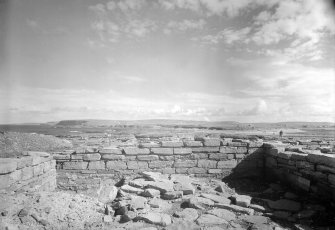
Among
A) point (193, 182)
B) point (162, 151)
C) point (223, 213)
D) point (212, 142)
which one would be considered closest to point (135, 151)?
point (162, 151)

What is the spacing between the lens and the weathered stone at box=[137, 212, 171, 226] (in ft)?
15.9

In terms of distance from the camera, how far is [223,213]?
213 inches

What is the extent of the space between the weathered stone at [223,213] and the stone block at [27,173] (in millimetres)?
4535

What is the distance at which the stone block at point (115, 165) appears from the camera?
7832 millimetres

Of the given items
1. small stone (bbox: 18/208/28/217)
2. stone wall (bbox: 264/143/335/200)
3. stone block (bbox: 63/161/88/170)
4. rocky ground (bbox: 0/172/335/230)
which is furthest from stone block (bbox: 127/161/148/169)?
stone wall (bbox: 264/143/335/200)

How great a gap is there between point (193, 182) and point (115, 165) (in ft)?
8.49

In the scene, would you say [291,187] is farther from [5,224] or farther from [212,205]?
[5,224]

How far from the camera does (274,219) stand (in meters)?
5.21

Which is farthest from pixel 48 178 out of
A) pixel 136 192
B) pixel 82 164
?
pixel 136 192

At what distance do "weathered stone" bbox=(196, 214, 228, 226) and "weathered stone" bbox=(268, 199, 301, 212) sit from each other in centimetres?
159

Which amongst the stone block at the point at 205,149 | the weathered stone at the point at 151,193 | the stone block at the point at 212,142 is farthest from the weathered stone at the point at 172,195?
the stone block at the point at 212,142

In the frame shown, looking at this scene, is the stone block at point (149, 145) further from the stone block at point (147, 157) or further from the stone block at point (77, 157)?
the stone block at point (77, 157)

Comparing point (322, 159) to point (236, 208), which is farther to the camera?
point (322, 159)

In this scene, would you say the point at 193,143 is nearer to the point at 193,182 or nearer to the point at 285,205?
the point at 193,182
